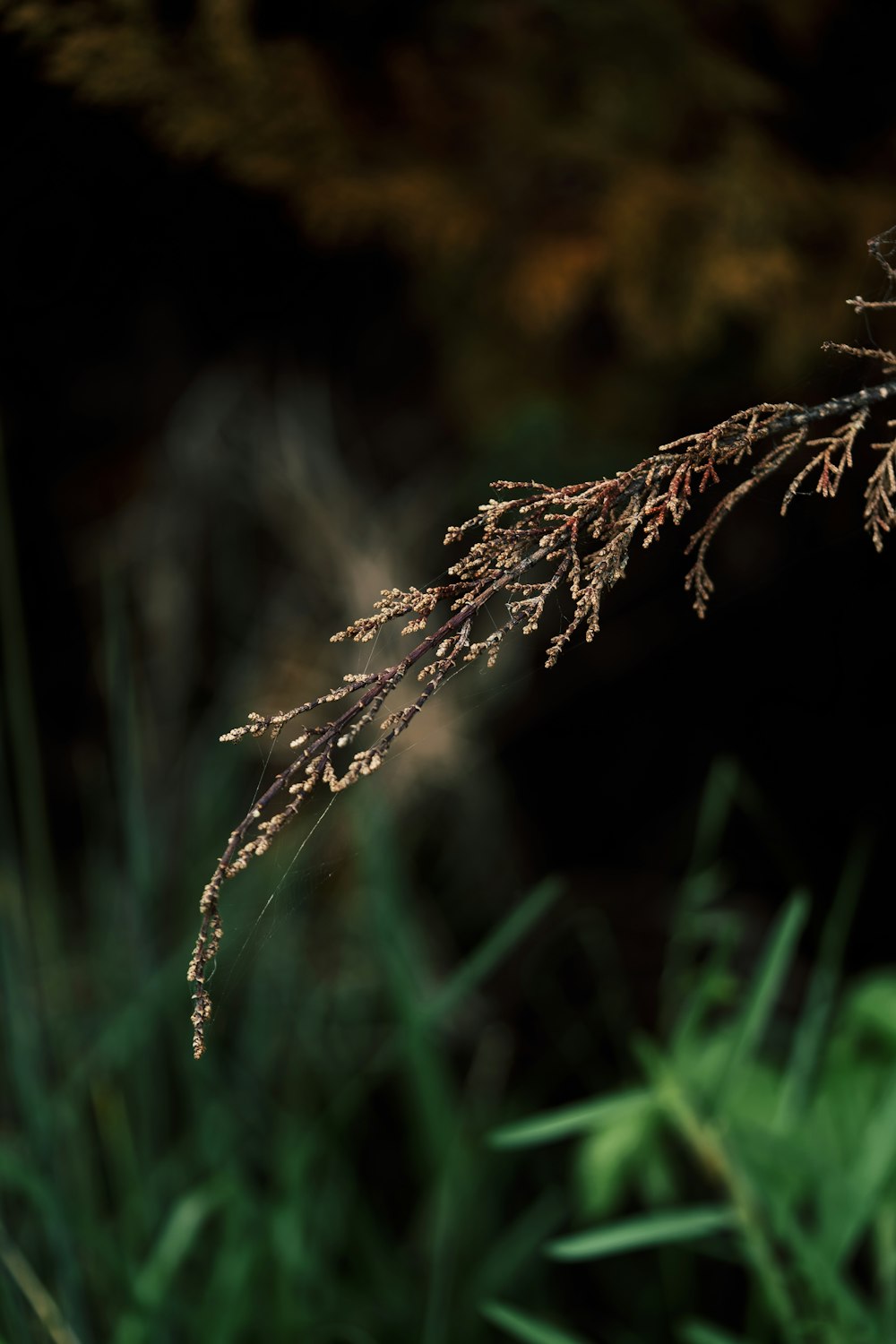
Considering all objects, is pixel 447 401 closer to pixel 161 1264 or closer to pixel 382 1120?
pixel 382 1120

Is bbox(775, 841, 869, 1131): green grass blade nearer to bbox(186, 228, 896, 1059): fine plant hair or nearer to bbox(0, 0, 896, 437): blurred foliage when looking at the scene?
bbox(0, 0, 896, 437): blurred foliage

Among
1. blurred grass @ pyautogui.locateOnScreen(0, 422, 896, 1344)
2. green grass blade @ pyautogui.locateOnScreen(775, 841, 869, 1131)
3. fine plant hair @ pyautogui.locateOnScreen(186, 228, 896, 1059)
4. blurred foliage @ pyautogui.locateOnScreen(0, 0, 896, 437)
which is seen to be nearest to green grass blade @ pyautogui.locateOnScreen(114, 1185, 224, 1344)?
blurred grass @ pyautogui.locateOnScreen(0, 422, 896, 1344)

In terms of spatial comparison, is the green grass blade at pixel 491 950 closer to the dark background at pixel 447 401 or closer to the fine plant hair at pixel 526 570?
the dark background at pixel 447 401

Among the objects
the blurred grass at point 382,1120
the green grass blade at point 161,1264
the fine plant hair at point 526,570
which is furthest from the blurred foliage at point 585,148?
the green grass blade at point 161,1264

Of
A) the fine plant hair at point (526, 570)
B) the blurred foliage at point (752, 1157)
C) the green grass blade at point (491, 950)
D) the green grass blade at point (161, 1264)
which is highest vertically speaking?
the fine plant hair at point (526, 570)

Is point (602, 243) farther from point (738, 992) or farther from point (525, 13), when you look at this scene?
point (738, 992)

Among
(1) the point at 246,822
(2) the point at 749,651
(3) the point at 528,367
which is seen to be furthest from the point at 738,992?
(1) the point at 246,822

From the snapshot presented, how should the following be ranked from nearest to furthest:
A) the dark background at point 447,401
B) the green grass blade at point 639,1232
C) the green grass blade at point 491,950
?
the green grass blade at point 639,1232, the green grass blade at point 491,950, the dark background at point 447,401
